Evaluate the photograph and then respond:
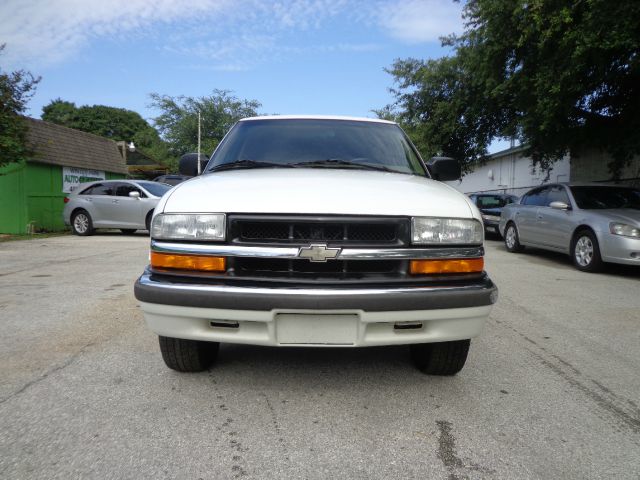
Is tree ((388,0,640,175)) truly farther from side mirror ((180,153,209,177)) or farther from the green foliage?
the green foliage

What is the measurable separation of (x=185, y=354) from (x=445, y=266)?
1.54m

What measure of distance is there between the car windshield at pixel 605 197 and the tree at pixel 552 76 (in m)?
1.77

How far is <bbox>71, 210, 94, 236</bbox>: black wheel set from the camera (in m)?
12.8

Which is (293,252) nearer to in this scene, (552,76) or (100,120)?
(552,76)

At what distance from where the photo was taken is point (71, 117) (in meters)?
53.0

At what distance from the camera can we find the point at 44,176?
15.2 m

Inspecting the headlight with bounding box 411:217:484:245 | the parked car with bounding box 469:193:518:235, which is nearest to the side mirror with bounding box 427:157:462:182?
the headlight with bounding box 411:217:484:245

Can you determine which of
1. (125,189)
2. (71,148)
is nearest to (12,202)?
(71,148)

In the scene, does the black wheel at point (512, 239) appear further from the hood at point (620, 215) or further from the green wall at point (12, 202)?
the green wall at point (12, 202)

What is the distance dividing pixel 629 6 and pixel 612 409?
6992mm

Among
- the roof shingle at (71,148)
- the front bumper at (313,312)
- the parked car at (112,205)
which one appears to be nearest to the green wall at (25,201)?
the roof shingle at (71,148)

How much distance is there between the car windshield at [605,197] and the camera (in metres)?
7.88

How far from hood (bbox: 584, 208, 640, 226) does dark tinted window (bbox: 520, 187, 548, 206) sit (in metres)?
1.61

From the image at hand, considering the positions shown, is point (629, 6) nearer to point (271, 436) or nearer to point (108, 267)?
point (271, 436)
